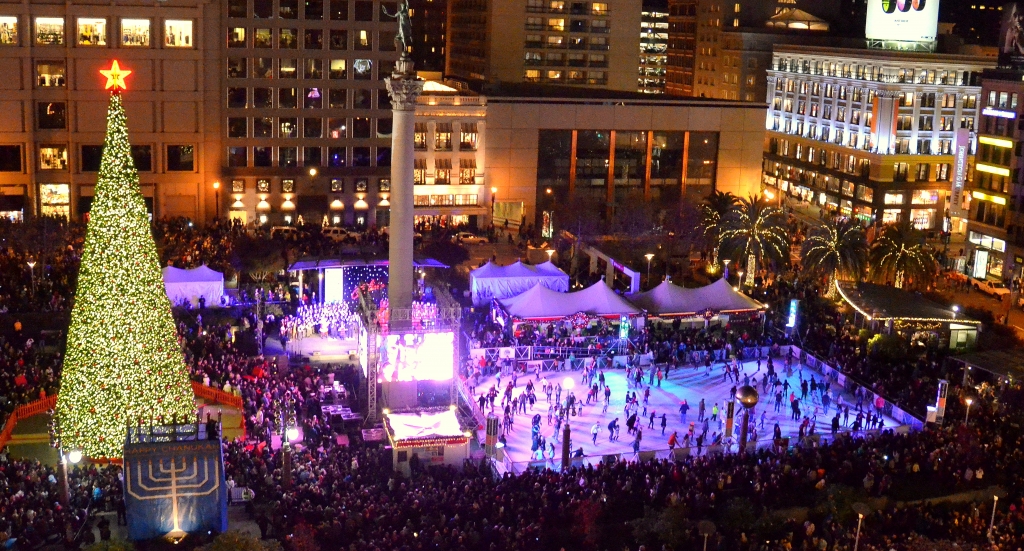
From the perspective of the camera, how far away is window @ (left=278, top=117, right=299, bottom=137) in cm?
7750

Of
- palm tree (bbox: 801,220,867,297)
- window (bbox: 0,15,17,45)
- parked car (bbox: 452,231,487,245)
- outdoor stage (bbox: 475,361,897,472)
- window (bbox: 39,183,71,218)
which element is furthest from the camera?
parked car (bbox: 452,231,487,245)

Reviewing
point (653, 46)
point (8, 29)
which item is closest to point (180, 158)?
point (8, 29)

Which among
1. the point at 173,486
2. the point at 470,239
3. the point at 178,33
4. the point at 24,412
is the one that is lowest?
the point at 24,412

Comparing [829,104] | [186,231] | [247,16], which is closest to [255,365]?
[186,231]

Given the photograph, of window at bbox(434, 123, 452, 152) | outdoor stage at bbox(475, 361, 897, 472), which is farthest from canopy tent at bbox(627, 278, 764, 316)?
window at bbox(434, 123, 452, 152)

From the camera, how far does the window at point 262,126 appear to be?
3029 inches

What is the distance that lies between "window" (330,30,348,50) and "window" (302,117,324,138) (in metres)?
5.10

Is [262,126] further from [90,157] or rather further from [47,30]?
[47,30]

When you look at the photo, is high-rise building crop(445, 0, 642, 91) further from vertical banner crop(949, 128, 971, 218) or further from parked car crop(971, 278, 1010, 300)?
parked car crop(971, 278, 1010, 300)

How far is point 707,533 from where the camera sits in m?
27.8

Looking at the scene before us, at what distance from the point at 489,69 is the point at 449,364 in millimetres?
71143

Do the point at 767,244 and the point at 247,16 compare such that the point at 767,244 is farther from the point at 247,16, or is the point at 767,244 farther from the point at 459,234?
the point at 247,16

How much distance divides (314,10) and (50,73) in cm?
1718

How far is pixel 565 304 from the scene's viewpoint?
Answer: 5012 centimetres
